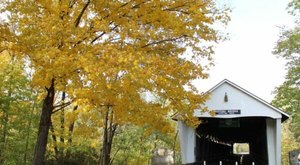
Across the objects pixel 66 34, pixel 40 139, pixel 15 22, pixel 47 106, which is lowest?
pixel 40 139

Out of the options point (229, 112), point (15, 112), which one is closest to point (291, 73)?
point (229, 112)

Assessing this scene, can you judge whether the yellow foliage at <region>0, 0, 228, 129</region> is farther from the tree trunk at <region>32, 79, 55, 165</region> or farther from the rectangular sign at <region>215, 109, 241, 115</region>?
the rectangular sign at <region>215, 109, 241, 115</region>

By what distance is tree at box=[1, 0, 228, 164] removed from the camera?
275 inches

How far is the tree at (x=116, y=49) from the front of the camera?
275 inches

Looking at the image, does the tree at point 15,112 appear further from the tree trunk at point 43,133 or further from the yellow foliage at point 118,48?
the yellow foliage at point 118,48

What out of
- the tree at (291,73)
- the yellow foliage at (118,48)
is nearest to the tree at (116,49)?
the yellow foliage at (118,48)

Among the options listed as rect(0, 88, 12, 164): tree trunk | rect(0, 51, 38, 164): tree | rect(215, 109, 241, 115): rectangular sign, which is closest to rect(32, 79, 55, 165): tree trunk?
rect(0, 51, 38, 164): tree

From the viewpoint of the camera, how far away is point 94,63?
265 inches

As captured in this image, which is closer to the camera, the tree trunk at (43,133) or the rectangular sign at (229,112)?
the tree trunk at (43,133)

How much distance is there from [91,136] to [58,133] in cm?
226

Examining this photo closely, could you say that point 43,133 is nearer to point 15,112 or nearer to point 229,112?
point 15,112

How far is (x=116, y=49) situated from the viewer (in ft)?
24.5

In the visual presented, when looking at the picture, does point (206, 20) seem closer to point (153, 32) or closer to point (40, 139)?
point (153, 32)

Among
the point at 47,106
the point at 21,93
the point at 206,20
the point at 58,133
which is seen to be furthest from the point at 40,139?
the point at 58,133
